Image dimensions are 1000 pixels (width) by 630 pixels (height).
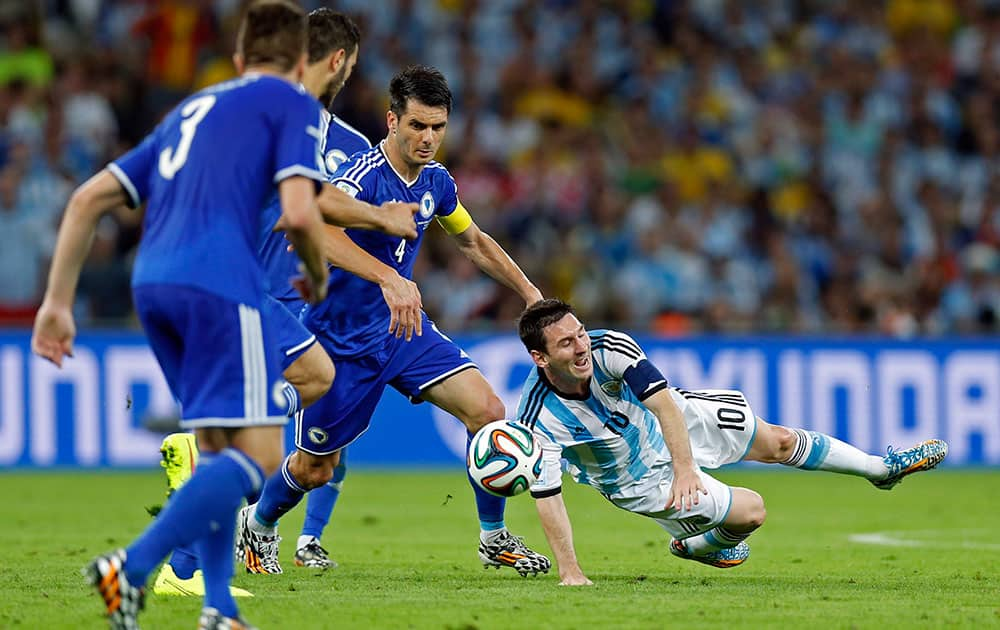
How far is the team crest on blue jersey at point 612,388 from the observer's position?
7.35 metres

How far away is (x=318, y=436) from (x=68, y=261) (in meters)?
2.95

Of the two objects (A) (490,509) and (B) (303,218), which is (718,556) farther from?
(B) (303,218)

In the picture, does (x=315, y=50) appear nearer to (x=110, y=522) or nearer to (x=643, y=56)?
(x=110, y=522)

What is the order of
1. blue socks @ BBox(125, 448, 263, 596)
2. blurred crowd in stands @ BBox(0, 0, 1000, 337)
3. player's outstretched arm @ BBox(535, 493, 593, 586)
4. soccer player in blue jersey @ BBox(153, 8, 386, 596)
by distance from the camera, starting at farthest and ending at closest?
blurred crowd in stands @ BBox(0, 0, 1000, 337) → player's outstretched arm @ BBox(535, 493, 593, 586) → soccer player in blue jersey @ BBox(153, 8, 386, 596) → blue socks @ BBox(125, 448, 263, 596)

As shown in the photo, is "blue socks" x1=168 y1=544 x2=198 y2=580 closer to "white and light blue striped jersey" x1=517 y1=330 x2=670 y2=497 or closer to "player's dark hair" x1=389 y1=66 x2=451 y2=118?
"white and light blue striped jersey" x1=517 y1=330 x2=670 y2=497

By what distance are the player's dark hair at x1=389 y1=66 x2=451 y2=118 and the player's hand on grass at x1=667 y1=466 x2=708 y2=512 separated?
2.30 metres

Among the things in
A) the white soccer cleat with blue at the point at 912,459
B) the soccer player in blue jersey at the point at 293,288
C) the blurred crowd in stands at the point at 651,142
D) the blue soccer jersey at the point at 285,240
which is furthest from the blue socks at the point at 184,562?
the blurred crowd in stands at the point at 651,142

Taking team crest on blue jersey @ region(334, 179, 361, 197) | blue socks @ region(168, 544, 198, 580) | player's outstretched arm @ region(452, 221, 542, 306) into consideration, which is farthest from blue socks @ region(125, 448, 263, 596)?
player's outstretched arm @ region(452, 221, 542, 306)

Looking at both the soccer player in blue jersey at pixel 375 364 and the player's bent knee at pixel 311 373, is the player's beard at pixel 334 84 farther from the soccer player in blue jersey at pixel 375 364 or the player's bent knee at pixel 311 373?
the player's bent knee at pixel 311 373

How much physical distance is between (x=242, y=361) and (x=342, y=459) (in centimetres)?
373

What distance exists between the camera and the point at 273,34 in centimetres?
536

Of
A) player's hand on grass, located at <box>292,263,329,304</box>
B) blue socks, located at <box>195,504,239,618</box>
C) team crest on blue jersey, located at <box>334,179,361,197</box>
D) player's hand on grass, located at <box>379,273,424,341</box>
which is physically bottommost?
blue socks, located at <box>195,504,239,618</box>

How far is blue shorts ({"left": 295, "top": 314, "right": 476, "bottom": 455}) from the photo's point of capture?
7965 mm

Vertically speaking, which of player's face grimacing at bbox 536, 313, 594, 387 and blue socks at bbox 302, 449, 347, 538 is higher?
player's face grimacing at bbox 536, 313, 594, 387
